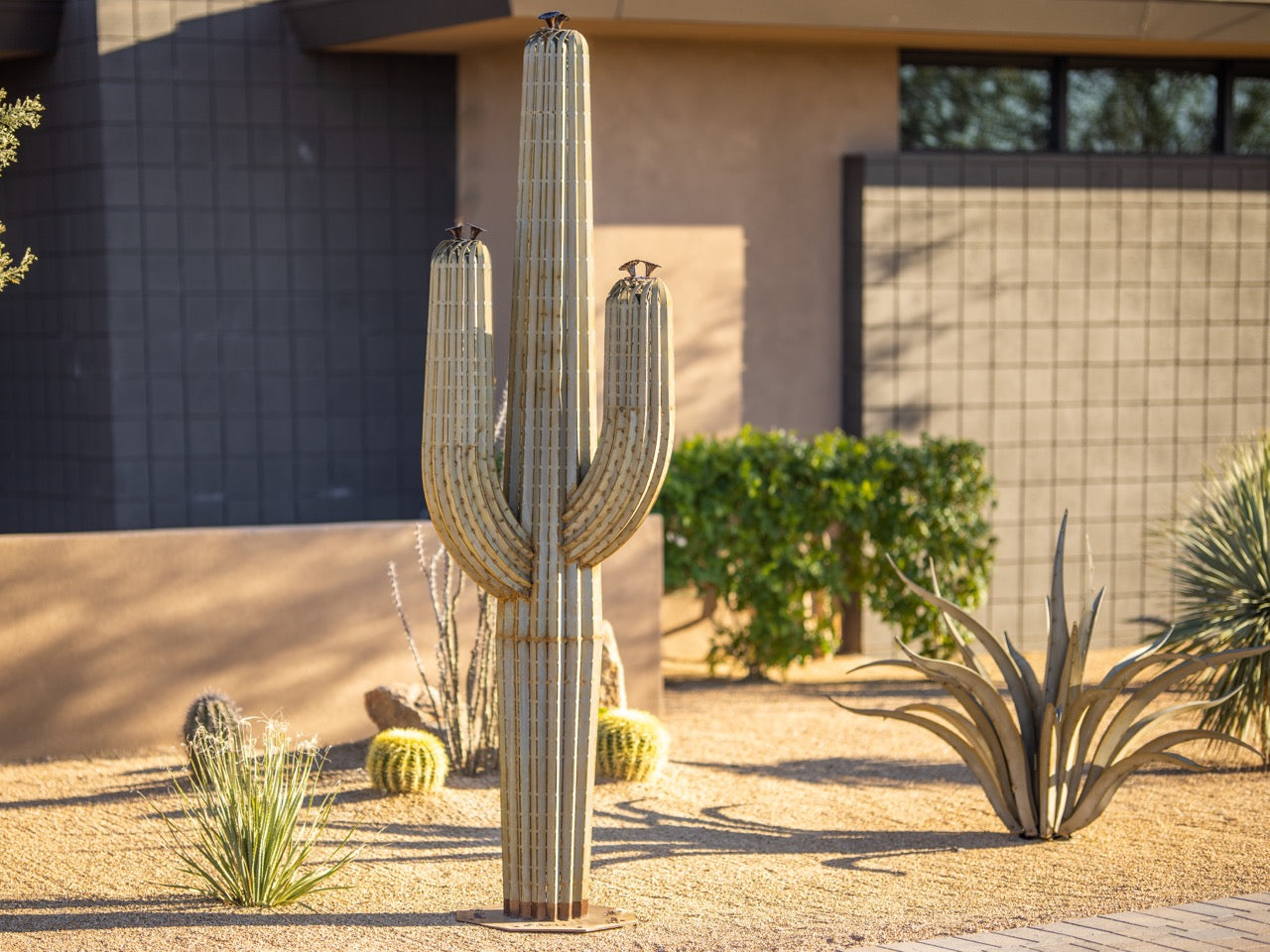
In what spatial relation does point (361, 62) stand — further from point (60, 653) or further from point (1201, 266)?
point (1201, 266)

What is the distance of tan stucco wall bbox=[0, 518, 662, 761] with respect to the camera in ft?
28.4

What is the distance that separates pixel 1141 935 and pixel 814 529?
5554mm

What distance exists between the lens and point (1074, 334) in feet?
40.2

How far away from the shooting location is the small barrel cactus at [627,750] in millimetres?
8211

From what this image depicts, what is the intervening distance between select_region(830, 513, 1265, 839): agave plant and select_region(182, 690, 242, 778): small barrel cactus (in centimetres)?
313

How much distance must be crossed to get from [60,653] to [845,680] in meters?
5.18

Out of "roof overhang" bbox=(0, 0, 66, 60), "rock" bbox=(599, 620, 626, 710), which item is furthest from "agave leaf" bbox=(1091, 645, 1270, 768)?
"roof overhang" bbox=(0, 0, 66, 60)

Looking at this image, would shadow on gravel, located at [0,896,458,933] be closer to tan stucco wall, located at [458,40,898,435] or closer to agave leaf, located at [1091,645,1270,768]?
agave leaf, located at [1091,645,1270,768]

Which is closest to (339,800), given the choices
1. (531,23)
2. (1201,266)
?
(531,23)

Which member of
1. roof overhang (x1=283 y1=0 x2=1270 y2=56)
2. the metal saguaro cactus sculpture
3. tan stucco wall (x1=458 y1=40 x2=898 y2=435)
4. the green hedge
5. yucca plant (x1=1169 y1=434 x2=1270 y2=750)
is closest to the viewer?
the metal saguaro cactus sculpture

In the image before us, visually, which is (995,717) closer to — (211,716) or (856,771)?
(856,771)

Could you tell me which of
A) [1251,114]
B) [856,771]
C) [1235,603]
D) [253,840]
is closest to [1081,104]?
[1251,114]

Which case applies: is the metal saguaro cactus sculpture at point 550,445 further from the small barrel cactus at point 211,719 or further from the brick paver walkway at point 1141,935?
the small barrel cactus at point 211,719

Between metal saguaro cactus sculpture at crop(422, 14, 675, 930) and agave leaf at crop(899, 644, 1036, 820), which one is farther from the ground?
metal saguaro cactus sculpture at crop(422, 14, 675, 930)
